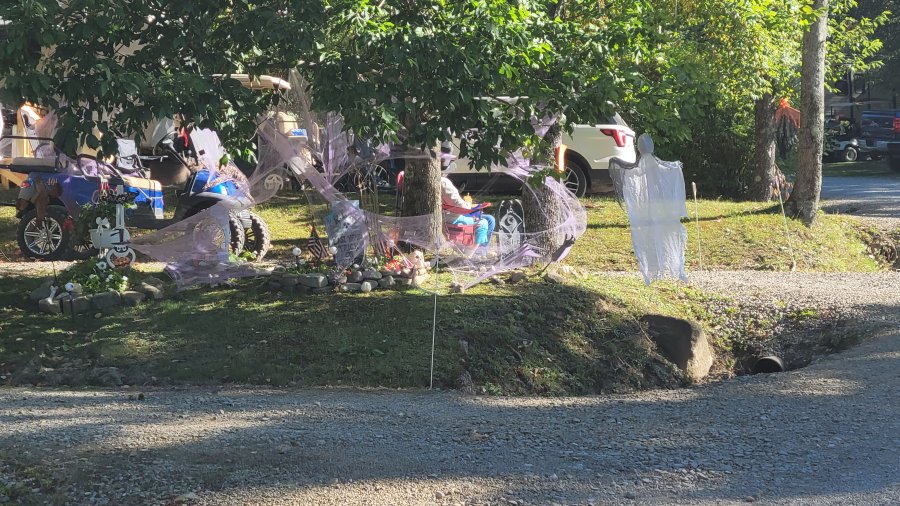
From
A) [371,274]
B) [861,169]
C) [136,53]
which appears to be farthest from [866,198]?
[136,53]

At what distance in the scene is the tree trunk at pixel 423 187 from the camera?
10.9 metres

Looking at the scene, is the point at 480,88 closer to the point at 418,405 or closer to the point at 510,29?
the point at 510,29

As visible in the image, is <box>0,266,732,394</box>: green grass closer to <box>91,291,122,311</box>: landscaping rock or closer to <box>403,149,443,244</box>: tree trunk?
<box>91,291,122,311</box>: landscaping rock

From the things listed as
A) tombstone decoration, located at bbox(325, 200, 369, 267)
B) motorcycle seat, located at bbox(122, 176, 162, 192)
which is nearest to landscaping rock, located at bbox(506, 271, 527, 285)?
tombstone decoration, located at bbox(325, 200, 369, 267)

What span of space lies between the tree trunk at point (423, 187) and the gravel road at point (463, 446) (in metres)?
3.58

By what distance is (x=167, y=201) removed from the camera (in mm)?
16000

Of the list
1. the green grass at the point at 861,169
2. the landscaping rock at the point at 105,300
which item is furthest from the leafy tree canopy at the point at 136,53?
the green grass at the point at 861,169

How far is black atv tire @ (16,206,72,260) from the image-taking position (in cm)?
1193

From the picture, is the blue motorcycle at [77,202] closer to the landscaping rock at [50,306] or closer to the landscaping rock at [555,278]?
the landscaping rock at [50,306]

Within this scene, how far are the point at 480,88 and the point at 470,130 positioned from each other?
24.2 inches

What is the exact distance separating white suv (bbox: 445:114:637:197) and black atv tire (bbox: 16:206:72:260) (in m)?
6.41

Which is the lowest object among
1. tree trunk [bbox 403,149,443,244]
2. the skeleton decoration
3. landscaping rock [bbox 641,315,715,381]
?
landscaping rock [bbox 641,315,715,381]

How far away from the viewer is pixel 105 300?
974 cm

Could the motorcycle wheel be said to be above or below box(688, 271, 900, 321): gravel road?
above
